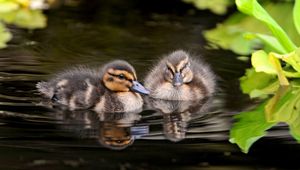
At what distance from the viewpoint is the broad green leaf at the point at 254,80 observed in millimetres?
5954

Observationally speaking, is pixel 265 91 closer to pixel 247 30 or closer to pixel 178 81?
pixel 178 81

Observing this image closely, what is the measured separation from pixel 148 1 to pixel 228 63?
228 centimetres

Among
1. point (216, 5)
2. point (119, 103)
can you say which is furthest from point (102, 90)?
point (216, 5)

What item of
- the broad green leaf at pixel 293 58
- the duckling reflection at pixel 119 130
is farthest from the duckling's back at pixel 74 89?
the broad green leaf at pixel 293 58

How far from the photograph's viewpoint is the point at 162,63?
594cm

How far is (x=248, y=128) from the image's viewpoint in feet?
16.4

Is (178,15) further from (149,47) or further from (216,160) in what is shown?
(216,160)

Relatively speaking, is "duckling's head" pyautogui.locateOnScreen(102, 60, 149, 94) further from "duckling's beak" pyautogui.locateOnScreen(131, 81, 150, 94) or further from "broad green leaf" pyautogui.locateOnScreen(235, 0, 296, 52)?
"broad green leaf" pyautogui.locateOnScreen(235, 0, 296, 52)

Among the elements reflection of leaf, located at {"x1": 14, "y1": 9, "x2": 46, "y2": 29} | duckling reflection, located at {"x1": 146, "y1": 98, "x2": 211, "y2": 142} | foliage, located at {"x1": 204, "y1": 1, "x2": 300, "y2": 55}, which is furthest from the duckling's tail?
reflection of leaf, located at {"x1": 14, "y1": 9, "x2": 46, "y2": 29}

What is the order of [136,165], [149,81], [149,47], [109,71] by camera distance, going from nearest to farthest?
[136,165] → [109,71] → [149,81] → [149,47]

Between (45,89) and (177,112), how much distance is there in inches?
30.0

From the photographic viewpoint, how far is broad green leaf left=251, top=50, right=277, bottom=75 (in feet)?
18.7

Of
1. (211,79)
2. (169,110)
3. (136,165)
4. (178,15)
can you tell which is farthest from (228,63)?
(136,165)

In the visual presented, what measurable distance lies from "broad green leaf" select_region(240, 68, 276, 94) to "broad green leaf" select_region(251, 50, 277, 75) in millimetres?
189
